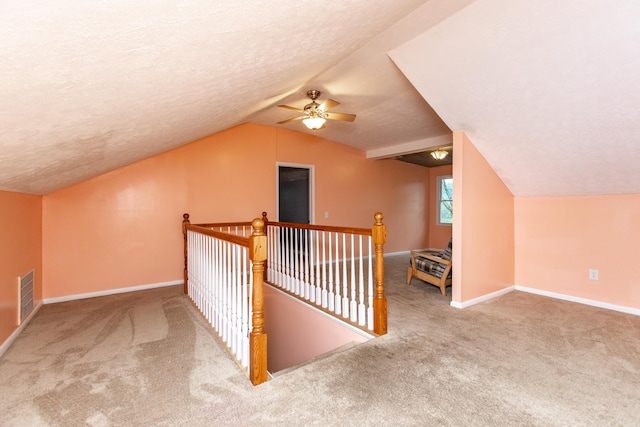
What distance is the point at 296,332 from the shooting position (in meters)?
3.68

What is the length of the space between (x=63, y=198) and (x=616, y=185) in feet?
21.6

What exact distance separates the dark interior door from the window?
151 inches

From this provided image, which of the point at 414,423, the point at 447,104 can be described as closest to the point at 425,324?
the point at 414,423

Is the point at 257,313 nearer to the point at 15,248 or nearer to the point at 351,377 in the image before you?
the point at 351,377

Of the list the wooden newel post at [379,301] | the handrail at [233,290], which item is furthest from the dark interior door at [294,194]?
the wooden newel post at [379,301]

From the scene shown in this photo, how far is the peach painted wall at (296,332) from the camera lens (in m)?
3.12

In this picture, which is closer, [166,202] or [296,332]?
[296,332]

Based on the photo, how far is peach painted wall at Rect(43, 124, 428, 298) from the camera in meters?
3.77

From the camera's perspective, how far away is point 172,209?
14.6ft

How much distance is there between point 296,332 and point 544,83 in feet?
11.9

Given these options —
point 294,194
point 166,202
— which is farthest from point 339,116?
point 294,194

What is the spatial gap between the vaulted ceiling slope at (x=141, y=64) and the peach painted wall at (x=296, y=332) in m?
2.41

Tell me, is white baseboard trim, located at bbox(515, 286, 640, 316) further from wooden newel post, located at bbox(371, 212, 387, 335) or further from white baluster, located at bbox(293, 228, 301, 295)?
white baluster, located at bbox(293, 228, 301, 295)

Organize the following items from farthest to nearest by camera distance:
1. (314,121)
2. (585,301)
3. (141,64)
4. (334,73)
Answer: (585,301) < (314,121) < (334,73) < (141,64)
